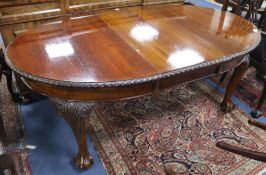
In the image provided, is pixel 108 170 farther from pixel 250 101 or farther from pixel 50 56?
pixel 250 101

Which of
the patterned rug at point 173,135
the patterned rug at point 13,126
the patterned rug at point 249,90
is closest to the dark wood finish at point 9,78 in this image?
the patterned rug at point 13,126

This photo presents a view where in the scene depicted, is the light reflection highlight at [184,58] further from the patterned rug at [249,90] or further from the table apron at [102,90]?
the patterned rug at [249,90]

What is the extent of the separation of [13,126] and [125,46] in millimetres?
1012

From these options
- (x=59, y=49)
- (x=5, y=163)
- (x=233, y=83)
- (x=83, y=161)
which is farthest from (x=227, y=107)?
(x=5, y=163)

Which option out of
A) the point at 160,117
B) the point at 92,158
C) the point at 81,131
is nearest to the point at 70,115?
the point at 81,131

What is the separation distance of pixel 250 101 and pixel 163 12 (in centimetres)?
105

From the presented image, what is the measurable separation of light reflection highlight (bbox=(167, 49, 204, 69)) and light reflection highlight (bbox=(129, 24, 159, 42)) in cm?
20

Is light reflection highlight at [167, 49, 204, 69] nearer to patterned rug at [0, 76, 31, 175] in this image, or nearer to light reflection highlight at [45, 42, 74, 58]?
light reflection highlight at [45, 42, 74, 58]

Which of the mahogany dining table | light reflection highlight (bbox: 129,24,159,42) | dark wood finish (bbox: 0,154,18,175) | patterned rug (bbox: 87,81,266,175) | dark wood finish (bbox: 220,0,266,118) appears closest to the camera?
dark wood finish (bbox: 0,154,18,175)

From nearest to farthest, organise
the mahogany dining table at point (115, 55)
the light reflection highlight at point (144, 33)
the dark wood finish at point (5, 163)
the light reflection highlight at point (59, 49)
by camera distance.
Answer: the dark wood finish at point (5, 163)
the mahogany dining table at point (115, 55)
the light reflection highlight at point (59, 49)
the light reflection highlight at point (144, 33)

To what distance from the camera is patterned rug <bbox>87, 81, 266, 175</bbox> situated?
4.49 feet

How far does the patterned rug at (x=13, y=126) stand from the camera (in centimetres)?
134

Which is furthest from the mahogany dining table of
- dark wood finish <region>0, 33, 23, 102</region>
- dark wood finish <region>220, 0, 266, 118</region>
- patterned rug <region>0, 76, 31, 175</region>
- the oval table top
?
dark wood finish <region>0, 33, 23, 102</region>

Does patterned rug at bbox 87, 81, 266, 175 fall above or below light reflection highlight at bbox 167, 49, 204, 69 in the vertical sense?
below
